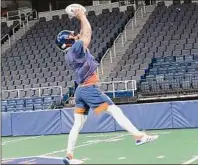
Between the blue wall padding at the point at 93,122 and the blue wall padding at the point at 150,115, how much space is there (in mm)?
Result: 345

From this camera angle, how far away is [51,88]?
20875mm

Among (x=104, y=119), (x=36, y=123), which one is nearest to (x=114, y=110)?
(x=104, y=119)

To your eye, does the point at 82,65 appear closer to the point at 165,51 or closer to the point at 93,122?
the point at 93,122

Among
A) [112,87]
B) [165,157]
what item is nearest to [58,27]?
[112,87]

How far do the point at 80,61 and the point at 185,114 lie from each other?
8.62 metres

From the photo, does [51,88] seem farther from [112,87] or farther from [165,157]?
[165,157]

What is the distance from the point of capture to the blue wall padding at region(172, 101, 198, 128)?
48.6 feet

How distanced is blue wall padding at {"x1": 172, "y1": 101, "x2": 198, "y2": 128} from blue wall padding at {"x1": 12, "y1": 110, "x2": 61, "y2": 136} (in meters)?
3.95

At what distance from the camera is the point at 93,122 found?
15.7 m

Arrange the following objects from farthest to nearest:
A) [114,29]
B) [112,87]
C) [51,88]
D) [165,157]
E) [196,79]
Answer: [114,29] < [51,88] < [112,87] < [196,79] < [165,157]

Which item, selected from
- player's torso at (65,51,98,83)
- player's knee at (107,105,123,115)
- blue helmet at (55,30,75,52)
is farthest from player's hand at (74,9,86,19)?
player's knee at (107,105,123,115)

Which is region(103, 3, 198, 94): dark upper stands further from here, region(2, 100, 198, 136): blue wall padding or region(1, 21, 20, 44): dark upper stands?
region(1, 21, 20, 44): dark upper stands

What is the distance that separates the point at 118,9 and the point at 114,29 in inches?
122

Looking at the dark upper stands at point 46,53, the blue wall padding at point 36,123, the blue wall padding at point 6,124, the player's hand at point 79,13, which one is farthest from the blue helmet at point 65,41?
the dark upper stands at point 46,53
